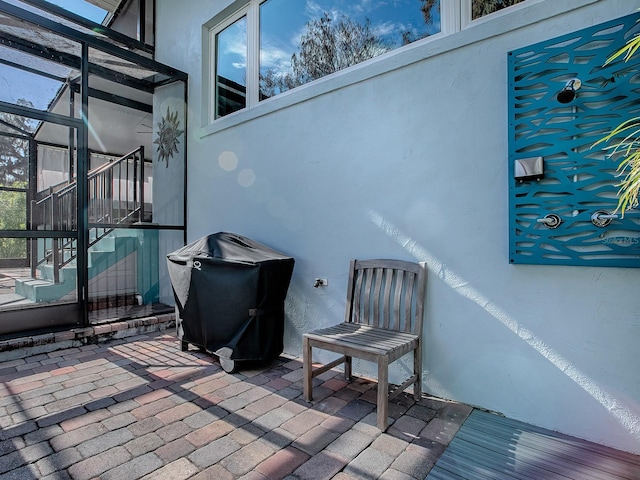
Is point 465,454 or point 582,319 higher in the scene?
point 582,319

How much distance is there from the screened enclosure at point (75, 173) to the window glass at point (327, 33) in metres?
1.59

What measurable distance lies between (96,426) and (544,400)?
105 inches

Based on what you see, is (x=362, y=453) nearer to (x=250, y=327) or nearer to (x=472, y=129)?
(x=250, y=327)

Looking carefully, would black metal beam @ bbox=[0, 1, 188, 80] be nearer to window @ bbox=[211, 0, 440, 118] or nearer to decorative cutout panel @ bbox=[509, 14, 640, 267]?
window @ bbox=[211, 0, 440, 118]

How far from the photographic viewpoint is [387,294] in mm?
2611

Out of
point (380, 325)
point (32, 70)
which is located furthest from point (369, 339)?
point (32, 70)

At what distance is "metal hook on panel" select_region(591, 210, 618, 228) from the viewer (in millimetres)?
1847

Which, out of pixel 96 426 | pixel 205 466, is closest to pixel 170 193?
pixel 96 426

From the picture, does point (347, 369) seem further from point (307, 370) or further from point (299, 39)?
point (299, 39)

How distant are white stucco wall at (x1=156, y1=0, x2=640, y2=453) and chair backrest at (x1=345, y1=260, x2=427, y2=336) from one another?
0.12m

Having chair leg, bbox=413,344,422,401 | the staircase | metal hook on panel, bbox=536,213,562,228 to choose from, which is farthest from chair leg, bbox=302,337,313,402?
the staircase

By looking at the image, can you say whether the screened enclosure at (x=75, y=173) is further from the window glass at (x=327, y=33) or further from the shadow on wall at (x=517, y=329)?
the shadow on wall at (x=517, y=329)

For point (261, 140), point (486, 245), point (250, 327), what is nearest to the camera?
point (486, 245)

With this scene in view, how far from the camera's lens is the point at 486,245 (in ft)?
7.46
